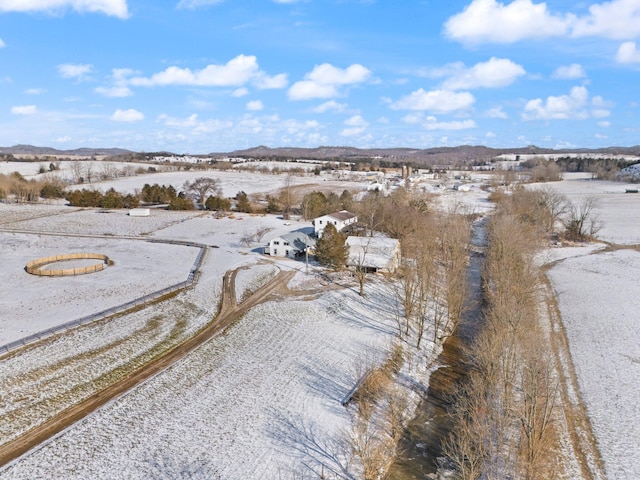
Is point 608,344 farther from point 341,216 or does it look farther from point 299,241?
point 341,216

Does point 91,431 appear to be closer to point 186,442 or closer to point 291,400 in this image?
point 186,442

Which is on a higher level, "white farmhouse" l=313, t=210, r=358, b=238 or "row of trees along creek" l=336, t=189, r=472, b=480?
"white farmhouse" l=313, t=210, r=358, b=238

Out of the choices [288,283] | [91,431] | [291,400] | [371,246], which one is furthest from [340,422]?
[371,246]

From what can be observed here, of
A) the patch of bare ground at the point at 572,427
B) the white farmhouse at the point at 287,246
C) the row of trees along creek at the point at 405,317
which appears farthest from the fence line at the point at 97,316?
the patch of bare ground at the point at 572,427

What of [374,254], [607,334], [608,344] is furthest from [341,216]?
[608,344]

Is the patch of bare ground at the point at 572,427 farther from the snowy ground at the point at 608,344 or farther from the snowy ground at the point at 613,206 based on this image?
the snowy ground at the point at 613,206

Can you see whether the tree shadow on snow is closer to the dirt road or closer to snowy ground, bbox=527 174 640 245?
the dirt road

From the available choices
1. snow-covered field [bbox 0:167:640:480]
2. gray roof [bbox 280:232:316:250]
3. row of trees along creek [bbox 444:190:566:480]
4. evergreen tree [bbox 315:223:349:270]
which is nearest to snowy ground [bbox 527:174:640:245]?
snow-covered field [bbox 0:167:640:480]
